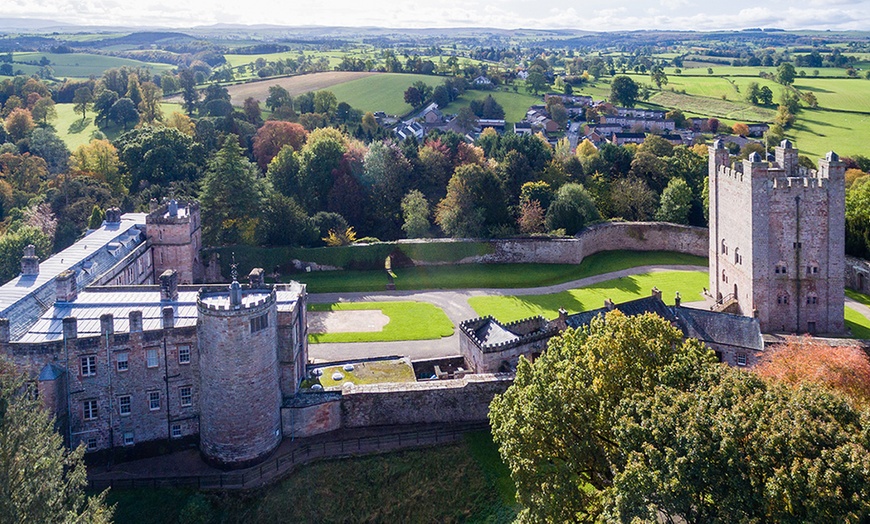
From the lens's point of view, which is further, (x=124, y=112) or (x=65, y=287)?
(x=124, y=112)

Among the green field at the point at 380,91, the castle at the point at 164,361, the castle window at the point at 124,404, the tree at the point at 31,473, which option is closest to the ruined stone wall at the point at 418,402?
the castle at the point at 164,361

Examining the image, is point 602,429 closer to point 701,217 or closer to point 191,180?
point 701,217

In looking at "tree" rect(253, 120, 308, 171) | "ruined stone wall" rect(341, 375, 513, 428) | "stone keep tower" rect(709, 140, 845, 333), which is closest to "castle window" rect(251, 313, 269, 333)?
"ruined stone wall" rect(341, 375, 513, 428)

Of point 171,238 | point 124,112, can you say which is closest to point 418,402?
point 171,238

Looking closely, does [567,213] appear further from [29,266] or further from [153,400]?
[29,266]

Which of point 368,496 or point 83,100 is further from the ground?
point 83,100

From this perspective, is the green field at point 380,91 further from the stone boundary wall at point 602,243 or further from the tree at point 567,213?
the stone boundary wall at point 602,243
